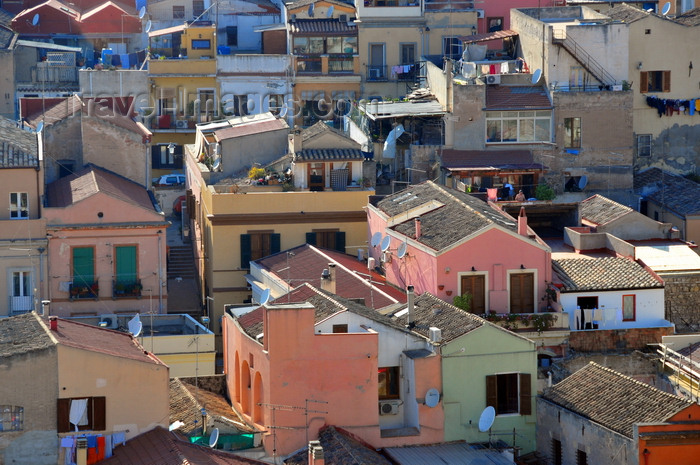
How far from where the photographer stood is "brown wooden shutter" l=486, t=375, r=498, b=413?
43.6m

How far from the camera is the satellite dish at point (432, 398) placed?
42.8 m

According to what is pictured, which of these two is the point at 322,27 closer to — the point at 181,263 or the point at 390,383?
the point at 181,263

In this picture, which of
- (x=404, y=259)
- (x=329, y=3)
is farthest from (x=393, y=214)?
(x=329, y=3)

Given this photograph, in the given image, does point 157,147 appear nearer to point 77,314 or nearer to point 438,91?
point 438,91

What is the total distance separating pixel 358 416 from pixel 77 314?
14.2 meters

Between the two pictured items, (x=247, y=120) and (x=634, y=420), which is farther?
(x=247, y=120)

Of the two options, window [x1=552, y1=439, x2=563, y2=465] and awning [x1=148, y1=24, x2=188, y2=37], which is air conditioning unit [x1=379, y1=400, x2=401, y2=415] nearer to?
window [x1=552, y1=439, x2=563, y2=465]

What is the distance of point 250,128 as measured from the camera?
205 feet

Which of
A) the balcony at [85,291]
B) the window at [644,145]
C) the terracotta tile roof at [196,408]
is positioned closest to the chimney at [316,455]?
the terracotta tile roof at [196,408]

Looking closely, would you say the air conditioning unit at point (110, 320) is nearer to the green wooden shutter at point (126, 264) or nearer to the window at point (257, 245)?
the green wooden shutter at point (126, 264)

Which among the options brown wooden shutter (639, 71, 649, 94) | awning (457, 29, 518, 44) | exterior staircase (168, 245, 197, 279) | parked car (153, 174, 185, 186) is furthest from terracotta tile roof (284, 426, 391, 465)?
parked car (153, 174, 185, 186)

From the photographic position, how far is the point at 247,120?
65438mm

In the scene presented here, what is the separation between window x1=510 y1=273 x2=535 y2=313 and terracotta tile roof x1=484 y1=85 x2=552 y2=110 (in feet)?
40.9

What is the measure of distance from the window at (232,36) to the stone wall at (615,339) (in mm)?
30632
